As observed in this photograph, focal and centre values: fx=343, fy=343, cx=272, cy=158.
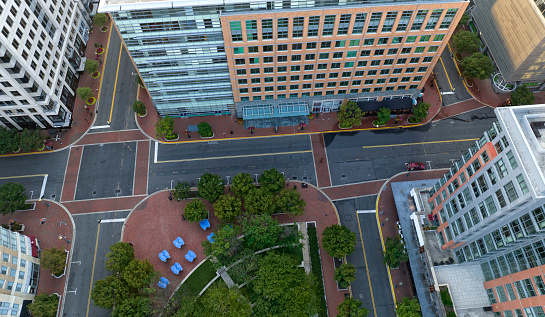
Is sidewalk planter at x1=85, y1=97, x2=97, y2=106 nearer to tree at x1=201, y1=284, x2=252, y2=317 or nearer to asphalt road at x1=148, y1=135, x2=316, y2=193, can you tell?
asphalt road at x1=148, y1=135, x2=316, y2=193

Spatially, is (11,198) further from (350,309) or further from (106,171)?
(350,309)

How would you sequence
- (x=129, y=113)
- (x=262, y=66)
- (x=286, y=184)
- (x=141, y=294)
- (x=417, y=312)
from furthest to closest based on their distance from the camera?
(x=129, y=113) → (x=286, y=184) → (x=262, y=66) → (x=141, y=294) → (x=417, y=312)

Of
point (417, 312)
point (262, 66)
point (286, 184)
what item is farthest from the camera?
point (286, 184)

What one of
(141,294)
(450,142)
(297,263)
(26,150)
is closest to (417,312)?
(297,263)

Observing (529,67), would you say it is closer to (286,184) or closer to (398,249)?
(398,249)

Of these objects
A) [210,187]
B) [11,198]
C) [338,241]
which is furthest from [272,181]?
[11,198]

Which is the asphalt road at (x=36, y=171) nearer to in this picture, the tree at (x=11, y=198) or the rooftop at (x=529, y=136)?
the tree at (x=11, y=198)
